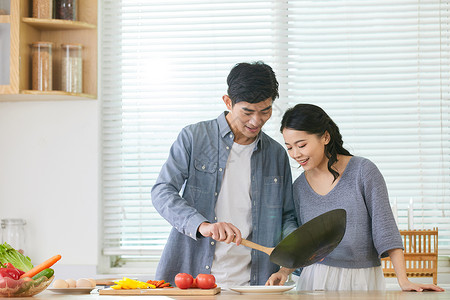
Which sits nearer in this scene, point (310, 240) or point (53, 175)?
point (310, 240)

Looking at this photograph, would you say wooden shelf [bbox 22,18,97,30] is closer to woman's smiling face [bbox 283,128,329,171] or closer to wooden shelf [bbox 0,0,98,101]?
wooden shelf [bbox 0,0,98,101]

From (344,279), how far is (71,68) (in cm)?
145

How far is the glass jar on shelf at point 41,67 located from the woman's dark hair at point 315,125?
112 cm

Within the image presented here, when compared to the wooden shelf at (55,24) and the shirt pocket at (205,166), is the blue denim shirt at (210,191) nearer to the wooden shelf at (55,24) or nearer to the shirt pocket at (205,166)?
the shirt pocket at (205,166)

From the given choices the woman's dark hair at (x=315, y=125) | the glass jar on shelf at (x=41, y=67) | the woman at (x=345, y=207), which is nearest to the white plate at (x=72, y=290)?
the woman at (x=345, y=207)

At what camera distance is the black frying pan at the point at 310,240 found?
1.43m

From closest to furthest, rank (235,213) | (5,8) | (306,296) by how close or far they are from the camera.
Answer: (306,296)
(235,213)
(5,8)

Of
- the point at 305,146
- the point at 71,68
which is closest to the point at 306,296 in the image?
the point at 305,146

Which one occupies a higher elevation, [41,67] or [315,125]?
[41,67]

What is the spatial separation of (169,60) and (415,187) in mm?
1251

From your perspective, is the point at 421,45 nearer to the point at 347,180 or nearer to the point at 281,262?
the point at 347,180

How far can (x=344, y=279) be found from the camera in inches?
66.6

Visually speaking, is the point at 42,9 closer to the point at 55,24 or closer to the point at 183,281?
the point at 55,24

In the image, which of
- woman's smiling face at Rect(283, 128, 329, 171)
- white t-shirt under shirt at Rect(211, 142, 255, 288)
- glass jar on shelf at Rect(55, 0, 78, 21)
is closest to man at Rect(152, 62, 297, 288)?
white t-shirt under shirt at Rect(211, 142, 255, 288)
